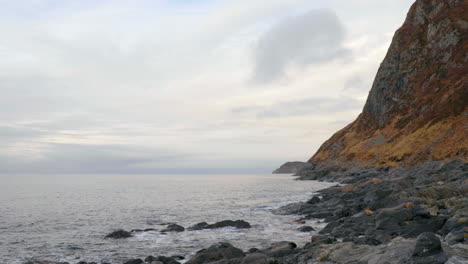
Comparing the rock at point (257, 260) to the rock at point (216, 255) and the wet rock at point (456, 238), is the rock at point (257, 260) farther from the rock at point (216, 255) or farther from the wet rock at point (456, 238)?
the wet rock at point (456, 238)

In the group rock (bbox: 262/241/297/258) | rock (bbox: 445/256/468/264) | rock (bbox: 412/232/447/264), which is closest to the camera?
rock (bbox: 445/256/468/264)

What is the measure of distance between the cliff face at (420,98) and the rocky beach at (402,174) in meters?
0.41

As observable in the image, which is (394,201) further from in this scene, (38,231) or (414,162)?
(414,162)

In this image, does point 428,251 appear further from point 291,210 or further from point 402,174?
point 402,174

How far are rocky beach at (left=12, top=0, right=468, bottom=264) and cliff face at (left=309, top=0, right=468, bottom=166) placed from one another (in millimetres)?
413

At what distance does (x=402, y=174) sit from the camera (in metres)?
75.5

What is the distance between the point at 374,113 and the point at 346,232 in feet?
455

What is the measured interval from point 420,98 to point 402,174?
206 feet

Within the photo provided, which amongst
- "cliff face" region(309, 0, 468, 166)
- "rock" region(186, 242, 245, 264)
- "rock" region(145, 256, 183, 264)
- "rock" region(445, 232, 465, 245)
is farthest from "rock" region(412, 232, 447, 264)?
"cliff face" region(309, 0, 468, 166)

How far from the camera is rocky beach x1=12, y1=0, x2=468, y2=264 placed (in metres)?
18.0

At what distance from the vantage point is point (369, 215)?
31.6 metres

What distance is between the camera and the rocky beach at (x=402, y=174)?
17953 millimetres

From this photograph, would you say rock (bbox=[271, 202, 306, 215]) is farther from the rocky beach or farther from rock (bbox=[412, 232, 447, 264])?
rock (bbox=[412, 232, 447, 264])

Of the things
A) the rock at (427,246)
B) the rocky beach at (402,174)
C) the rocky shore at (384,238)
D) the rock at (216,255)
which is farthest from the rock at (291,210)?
the rock at (427,246)
